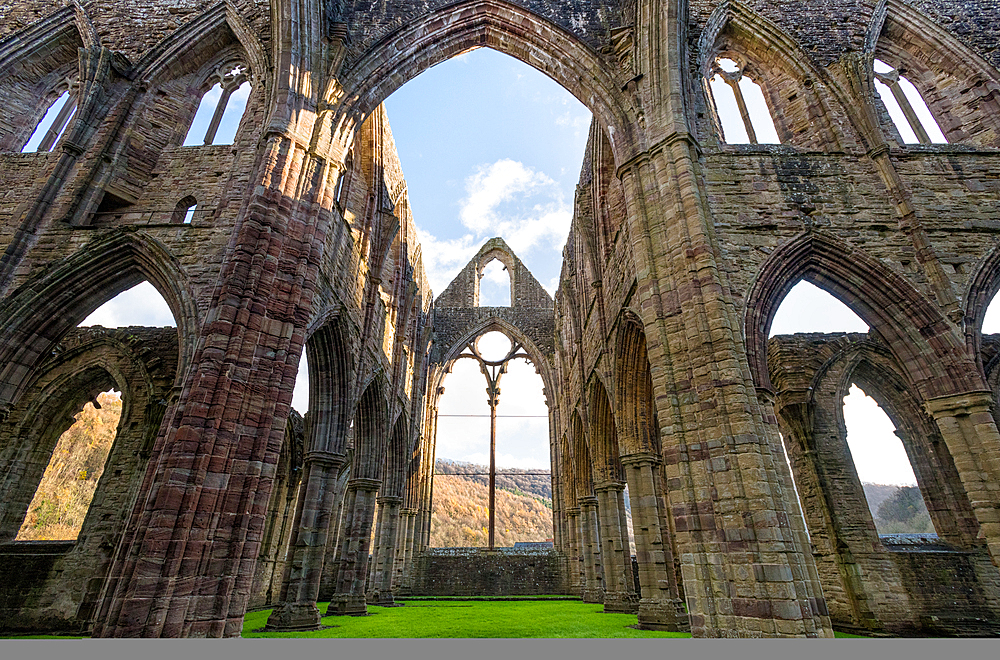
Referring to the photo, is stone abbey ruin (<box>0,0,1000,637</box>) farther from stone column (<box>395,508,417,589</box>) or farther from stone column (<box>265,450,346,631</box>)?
stone column (<box>395,508,417,589</box>)

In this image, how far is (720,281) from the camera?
23.1 ft

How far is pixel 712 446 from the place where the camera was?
626 centimetres

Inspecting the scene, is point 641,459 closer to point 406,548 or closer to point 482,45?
point 482,45

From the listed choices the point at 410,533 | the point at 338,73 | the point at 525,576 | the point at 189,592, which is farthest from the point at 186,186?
the point at 525,576

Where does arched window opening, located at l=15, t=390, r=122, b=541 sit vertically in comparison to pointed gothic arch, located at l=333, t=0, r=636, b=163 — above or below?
below

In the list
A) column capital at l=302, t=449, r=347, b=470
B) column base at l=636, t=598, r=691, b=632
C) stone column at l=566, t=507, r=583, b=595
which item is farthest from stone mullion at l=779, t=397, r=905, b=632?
column capital at l=302, t=449, r=347, b=470

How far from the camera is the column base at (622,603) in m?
11.2

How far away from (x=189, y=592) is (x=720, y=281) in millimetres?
7794

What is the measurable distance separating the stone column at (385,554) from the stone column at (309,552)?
18.9 feet

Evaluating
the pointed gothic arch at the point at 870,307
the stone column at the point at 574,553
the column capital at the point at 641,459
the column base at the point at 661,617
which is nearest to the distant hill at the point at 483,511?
the stone column at the point at 574,553

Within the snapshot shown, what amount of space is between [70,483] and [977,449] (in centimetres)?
2774

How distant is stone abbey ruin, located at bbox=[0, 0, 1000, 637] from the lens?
620 cm

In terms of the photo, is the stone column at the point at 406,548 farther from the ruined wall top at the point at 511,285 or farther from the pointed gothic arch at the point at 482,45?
the pointed gothic arch at the point at 482,45

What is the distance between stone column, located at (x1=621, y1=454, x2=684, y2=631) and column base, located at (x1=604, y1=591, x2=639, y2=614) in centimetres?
174
